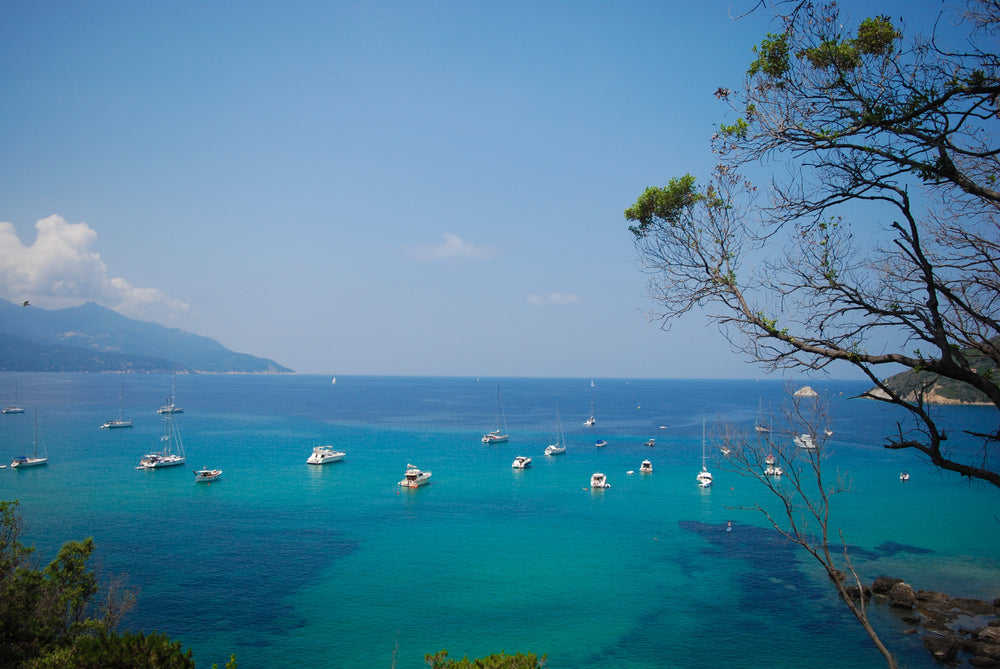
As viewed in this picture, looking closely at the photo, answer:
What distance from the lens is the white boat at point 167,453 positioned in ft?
184

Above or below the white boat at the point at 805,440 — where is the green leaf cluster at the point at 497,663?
below

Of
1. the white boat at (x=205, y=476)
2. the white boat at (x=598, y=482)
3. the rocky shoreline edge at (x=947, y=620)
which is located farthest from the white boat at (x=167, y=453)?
the rocky shoreline edge at (x=947, y=620)

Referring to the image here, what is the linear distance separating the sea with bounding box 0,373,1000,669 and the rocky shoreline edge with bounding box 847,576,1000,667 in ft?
2.79

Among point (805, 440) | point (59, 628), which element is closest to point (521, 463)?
point (59, 628)

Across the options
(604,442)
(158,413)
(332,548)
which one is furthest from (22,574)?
(158,413)

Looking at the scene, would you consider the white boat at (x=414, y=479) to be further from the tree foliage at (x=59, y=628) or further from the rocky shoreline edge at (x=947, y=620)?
the rocky shoreline edge at (x=947, y=620)

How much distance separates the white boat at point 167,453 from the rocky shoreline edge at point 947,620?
58.1 metres

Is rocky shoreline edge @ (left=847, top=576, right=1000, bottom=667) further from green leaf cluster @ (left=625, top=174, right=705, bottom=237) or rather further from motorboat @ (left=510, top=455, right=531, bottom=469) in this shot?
motorboat @ (left=510, top=455, right=531, bottom=469)

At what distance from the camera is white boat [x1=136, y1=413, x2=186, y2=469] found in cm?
5612

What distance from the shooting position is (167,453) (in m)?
64.8

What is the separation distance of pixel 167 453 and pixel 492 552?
4900 centimetres

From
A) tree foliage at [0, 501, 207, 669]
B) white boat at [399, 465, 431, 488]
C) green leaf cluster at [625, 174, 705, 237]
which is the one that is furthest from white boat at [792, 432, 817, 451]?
white boat at [399, 465, 431, 488]

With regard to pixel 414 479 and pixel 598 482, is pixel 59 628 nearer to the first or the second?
pixel 414 479

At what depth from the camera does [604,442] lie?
7681 cm
